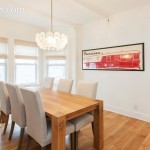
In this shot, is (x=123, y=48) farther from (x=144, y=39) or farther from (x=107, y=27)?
(x=107, y=27)

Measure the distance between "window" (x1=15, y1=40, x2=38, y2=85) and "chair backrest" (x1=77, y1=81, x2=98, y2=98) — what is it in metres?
2.63

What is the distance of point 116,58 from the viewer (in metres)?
3.62

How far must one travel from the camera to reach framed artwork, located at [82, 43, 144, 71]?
3.23 m

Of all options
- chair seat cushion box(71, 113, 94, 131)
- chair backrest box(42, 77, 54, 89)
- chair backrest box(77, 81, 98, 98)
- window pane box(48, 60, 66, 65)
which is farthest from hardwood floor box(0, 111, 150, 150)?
window pane box(48, 60, 66, 65)

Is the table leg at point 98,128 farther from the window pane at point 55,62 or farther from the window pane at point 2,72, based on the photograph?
the window pane at point 2,72

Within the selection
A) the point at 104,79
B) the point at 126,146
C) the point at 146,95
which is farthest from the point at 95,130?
the point at 104,79

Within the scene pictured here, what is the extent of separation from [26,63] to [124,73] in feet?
10.7

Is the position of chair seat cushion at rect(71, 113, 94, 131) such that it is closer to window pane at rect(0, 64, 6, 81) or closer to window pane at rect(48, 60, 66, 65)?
window pane at rect(48, 60, 66, 65)

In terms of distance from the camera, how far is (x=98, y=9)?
324 centimetres

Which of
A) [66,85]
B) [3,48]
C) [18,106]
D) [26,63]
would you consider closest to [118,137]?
[66,85]

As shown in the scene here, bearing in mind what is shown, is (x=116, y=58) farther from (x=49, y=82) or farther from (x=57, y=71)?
(x=57, y=71)

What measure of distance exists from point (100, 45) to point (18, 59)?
107 inches

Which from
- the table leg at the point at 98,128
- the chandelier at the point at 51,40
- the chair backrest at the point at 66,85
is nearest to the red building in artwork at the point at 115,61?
the chair backrest at the point at 66,85

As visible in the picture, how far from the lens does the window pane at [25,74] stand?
457cm
